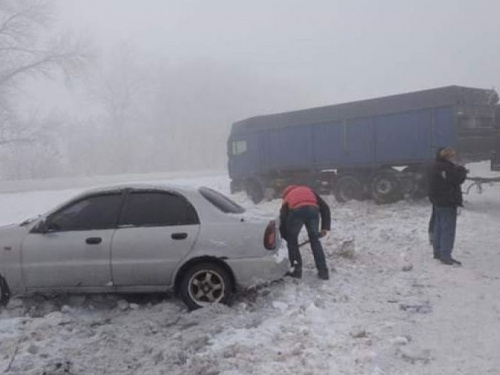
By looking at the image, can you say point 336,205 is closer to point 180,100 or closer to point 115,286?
point 115,286

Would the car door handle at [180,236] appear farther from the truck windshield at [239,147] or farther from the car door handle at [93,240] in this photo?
the truck windshield at [239,147]

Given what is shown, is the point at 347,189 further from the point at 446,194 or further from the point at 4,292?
the point at 4,292

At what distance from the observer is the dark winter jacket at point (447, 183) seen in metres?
8.34

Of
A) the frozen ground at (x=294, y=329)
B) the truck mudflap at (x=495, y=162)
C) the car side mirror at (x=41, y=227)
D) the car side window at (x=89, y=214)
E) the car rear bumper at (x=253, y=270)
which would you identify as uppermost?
the truck mudflap at (x=495, y=162)

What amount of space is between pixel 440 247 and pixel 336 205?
9305 millimetres

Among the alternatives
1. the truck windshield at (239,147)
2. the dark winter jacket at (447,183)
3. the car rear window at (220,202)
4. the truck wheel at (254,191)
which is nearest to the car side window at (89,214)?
the car rear window at (220,202)

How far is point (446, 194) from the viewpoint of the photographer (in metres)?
8.34

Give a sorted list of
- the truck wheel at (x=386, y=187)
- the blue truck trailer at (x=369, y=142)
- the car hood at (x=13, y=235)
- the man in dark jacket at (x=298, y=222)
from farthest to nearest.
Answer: the truck wheel at (x=386, y=187) → the blue truck trailer at (x=369, y=142) → the man in dark jacket at (x=298, y=222) → the car hood at (x=13, y=235)

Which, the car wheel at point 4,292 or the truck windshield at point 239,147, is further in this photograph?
the truck windshield at point 239,147

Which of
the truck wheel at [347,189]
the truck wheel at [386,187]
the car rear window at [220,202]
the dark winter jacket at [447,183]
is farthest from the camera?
the truck wheel at [347,189]

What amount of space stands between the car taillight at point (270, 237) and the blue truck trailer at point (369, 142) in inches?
400

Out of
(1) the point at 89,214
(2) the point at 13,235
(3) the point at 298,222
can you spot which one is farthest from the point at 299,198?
(2) the point at 13,235

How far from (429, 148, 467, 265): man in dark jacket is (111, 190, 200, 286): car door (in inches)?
156

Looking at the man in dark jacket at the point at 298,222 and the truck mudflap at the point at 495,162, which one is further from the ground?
the truck mudflap at the point at 495,162
